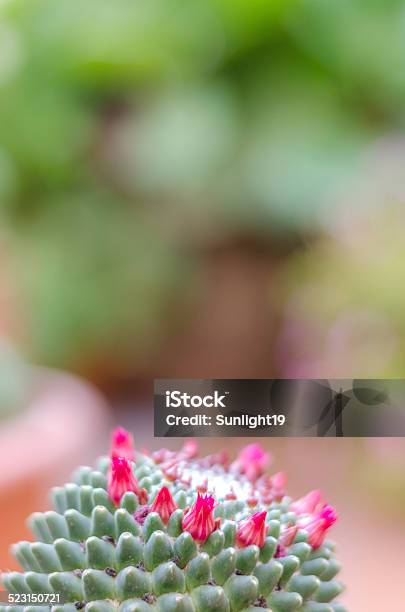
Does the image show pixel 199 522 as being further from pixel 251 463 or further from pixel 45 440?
pixel 45 440

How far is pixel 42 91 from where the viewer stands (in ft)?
3.92

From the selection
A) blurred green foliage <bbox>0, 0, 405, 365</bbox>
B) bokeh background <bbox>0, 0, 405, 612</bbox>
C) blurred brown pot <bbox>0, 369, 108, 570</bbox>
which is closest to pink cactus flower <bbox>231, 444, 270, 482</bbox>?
blurred brown pot <bbox>0, 369, 108, 570</bbox>

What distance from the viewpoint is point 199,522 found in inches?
10.0

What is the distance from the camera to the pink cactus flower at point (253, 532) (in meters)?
0.26

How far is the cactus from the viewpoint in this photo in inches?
9.8

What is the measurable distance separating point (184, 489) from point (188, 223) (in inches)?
36.4

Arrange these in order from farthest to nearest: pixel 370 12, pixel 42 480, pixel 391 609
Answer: pixel 370 12 < pixel 42 480 < pixel 391 609

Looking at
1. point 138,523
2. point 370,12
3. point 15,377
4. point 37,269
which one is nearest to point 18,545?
point 138,523

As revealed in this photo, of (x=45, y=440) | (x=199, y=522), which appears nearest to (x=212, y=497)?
(x=199, y=522)

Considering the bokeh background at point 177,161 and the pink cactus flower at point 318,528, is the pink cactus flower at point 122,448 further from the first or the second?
the bokeh background at point 177,161

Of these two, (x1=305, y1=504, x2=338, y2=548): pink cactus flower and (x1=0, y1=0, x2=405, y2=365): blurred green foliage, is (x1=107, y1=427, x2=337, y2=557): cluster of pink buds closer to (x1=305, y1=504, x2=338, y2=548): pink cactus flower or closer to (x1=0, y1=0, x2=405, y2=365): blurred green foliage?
(x1=305, y1=504, x2=338, y2=548): pink cactus flower

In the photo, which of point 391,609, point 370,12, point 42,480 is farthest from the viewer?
point 370,12

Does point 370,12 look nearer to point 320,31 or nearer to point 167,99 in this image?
point 320,31

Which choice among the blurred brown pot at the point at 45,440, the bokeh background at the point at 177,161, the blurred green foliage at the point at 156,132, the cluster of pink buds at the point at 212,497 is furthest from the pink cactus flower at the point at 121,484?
the blurred green foliage at the point at 156,132
